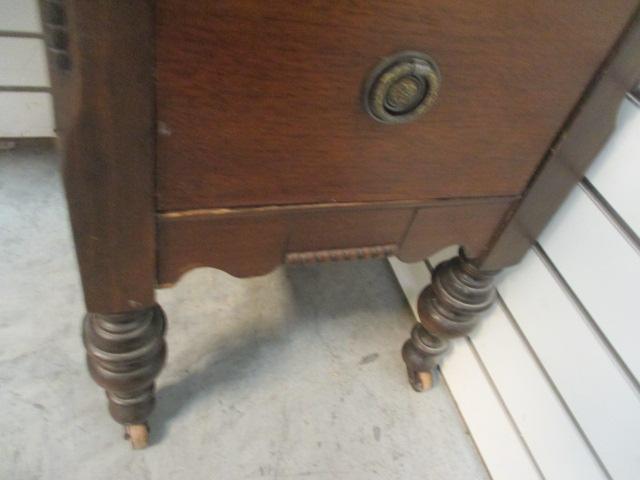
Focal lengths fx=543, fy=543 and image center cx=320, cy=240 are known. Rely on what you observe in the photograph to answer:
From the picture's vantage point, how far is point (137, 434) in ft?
2.28

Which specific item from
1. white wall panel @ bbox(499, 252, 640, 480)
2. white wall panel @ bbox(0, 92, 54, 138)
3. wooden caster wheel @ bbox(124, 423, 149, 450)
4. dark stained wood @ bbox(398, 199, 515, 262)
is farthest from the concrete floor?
dark stained wood @ bbox(398, 199, 515, 262)

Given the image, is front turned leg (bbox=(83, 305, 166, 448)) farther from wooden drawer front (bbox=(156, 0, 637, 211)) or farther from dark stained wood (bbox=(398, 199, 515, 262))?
dark stained wood (bbox=(398, 199, 515, 262))

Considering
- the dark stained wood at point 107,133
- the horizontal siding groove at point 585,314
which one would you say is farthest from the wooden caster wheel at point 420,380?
the dark stained wood at point 107,133

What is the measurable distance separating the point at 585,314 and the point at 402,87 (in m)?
0.37

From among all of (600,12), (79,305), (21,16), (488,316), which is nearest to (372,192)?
(600,12)

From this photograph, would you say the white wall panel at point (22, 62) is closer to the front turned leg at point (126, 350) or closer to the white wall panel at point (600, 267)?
the front turned leg at point (126, 350)

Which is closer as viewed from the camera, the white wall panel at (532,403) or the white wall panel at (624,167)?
the white wall panel at (624,167)

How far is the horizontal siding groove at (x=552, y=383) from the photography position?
0.61 metres

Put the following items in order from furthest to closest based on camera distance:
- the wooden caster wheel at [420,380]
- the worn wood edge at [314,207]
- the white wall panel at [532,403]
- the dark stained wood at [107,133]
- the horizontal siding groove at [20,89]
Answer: the horizontal siding groove at [20,89]
the wooden caster wheel at [420,380]
the white wall panel at [532,403]
the worn wood edge at [314,207]
the dark stained wood at [107,133]

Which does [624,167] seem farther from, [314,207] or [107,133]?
[107,133]

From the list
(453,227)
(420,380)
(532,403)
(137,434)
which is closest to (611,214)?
(453,227)

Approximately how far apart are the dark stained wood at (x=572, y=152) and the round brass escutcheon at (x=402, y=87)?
0.17 metres

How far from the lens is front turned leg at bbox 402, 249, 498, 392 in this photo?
0.68m

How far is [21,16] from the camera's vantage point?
35.7 inches
